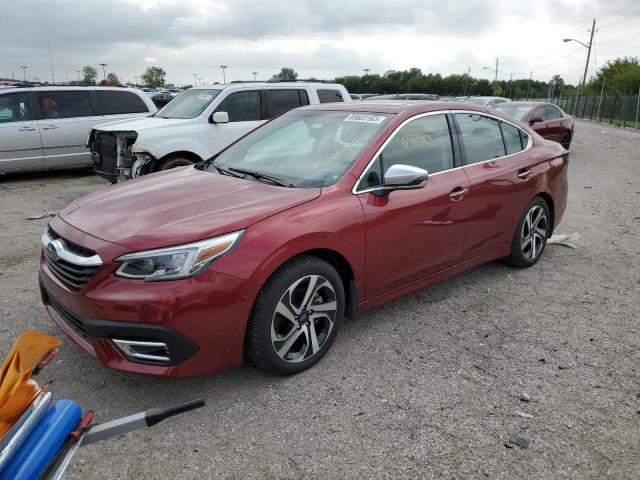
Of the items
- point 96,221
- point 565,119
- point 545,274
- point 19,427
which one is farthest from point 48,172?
point 565,119

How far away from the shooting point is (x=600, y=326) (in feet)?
13.1

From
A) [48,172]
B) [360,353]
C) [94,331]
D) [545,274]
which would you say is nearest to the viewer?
[94,331]

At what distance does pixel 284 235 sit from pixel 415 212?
1169mm

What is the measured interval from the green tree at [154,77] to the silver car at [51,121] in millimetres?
108576

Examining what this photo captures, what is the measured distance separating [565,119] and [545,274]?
1113 cm

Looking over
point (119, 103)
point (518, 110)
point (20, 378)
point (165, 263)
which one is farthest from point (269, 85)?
point (20, 378)

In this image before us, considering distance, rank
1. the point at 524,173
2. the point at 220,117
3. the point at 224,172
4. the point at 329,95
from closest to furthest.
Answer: the point at 224,172 < the point at 524,173 < the point at 220,117 < the point at 329,95

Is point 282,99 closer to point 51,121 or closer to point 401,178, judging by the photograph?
point 51,121

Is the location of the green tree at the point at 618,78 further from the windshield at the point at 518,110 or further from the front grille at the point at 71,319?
the front grille at the point at 71,319

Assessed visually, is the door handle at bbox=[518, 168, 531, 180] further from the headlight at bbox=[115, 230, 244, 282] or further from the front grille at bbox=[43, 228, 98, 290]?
the front grille at bbox=[43, 228, 98, 290]

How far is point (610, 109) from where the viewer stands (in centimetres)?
3906

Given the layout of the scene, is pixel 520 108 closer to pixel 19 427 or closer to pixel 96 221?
pixel 96 221

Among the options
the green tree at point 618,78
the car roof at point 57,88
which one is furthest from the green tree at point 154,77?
the car roof at point 57,88

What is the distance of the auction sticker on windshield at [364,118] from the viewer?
3.88 m
